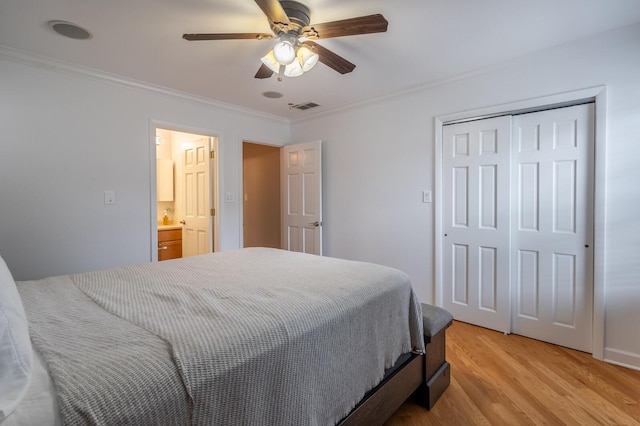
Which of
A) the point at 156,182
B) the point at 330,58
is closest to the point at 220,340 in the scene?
the point at 330,58

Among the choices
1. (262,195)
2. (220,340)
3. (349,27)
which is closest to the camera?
(220,340)

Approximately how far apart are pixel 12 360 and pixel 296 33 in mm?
1825

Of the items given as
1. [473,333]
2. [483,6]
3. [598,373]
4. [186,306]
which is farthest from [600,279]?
[186,306]

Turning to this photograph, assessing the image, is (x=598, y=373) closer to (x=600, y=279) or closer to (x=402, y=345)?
(x=600, y=279)

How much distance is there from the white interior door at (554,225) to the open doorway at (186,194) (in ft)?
10.3

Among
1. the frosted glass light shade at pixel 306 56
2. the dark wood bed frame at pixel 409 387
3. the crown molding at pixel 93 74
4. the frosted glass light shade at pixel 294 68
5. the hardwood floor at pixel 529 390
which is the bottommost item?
the hardwood floor at pixel 529 390

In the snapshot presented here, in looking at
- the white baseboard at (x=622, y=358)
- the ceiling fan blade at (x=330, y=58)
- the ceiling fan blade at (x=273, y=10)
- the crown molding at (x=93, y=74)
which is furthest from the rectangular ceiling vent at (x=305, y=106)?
the white baseboard at (x=622, y=358)

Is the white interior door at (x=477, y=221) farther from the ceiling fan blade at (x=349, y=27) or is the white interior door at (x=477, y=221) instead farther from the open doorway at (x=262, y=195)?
the open doorway at (x=262, y=195)

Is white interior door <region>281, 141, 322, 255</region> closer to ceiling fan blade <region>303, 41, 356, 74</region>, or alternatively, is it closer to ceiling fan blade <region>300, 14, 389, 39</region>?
ceiling fan blade <region>303, 41, 356, 74</region>

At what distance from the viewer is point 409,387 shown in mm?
1590

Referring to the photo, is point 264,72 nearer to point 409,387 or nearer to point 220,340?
point 220,340

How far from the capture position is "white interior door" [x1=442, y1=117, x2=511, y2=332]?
2.63m

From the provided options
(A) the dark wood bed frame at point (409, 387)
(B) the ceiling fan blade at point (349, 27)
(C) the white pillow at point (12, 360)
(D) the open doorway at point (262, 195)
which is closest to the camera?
(C) the white pillow at point (12, 360)

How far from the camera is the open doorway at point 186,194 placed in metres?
3.62
